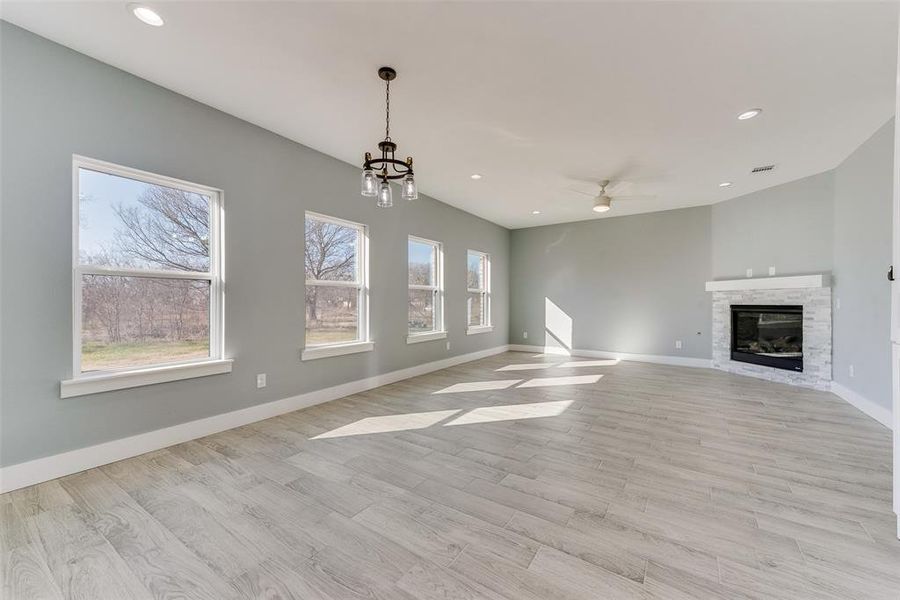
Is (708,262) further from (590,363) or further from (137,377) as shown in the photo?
(137,377)

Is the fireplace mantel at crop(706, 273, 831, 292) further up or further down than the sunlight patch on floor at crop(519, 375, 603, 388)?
further up

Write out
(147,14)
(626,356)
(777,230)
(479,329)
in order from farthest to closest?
1. (479,329)
2. (626,356)
3. (777,230)
4. (147,14)

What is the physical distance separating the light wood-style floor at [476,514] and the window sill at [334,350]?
2.38ft

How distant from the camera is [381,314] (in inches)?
190

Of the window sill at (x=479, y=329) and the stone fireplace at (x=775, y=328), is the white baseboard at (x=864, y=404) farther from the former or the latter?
the window sill at (x=479, y=329)

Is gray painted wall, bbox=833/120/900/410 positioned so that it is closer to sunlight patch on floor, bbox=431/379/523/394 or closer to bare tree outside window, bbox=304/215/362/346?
sunlight patch on floor, bbox=431/379/523/394

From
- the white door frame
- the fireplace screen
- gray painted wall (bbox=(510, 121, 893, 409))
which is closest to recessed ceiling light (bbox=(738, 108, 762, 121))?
the white door frame

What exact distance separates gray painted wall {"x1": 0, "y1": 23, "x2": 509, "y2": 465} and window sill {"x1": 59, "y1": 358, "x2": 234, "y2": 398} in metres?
0.06

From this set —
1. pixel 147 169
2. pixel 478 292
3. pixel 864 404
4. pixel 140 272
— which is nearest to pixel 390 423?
pixel 140 272

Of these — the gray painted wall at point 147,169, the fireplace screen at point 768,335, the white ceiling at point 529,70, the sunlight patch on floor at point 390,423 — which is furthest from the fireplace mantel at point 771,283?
the gray painted wall at point 147,169

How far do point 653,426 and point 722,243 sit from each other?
4228mm

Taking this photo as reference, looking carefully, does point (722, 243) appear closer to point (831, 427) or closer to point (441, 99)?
point (831, 427)

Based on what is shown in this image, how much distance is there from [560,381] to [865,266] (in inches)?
134

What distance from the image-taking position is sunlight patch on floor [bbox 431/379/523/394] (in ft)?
15.2
